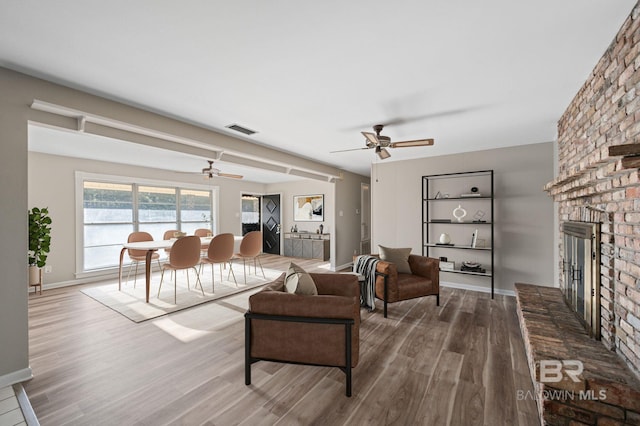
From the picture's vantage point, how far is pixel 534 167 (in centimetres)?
429

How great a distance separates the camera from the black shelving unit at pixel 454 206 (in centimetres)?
451

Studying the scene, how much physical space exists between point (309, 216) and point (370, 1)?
23.5 feet

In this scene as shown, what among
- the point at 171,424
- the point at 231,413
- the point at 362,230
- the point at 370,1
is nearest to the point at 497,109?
the point at 370,1

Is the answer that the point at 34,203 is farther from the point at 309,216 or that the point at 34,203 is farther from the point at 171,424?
the point at 309,216

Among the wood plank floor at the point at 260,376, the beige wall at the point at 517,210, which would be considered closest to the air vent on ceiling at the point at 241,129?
the wood plank floor at the point at 260,376


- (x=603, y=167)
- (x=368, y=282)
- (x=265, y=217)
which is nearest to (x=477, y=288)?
(x=368, y=282)

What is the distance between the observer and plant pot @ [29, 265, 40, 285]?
4355mm

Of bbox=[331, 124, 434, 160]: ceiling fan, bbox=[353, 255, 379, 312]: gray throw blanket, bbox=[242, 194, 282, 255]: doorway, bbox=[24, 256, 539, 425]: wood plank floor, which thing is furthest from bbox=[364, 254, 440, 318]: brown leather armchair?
bbox=[242, 194, 282, 255]: doorway

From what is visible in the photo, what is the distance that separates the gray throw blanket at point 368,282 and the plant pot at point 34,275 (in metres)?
5.19

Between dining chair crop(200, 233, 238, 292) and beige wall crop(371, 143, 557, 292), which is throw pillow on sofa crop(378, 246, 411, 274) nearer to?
beige wall crop(371, 143, 557, 292)

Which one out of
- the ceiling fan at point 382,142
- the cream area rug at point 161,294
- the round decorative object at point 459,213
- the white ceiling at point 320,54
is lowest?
the cream area rug at point 161,294

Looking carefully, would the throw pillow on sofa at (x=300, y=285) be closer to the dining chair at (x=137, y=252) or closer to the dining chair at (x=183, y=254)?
the dining chair at (x=183, y=254)

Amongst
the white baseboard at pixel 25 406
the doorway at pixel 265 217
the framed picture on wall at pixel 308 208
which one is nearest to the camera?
the white baseboard at pixel 25 406

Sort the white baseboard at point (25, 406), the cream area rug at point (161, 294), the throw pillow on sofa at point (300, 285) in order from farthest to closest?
the cream area rug at point (161, 294) → the throw pillow on sofa at point (300, 285) → the white baseboard at point (25, 406)
